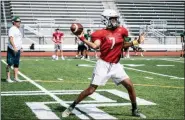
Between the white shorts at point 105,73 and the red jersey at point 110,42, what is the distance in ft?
0.25

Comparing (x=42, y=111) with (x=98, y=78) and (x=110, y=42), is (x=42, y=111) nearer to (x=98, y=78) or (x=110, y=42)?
(x=98, y=78)

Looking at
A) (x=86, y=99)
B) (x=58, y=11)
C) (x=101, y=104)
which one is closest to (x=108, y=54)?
(x=101, y=104)

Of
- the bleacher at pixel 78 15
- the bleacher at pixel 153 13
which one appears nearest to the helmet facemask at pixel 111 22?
the bleacher at pixel 78 15

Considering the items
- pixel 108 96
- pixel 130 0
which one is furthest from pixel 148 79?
pixel 130 0

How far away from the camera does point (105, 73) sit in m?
6.30

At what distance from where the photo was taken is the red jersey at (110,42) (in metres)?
6.24

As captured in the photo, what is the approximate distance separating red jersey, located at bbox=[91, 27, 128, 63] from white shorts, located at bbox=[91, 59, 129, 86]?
0.25 feet

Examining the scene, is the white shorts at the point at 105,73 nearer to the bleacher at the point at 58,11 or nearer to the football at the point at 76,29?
the football at the point at 76,29

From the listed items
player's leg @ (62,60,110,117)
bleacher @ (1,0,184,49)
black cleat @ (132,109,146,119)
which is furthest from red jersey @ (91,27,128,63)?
bleacher @ (1,0,184,49)

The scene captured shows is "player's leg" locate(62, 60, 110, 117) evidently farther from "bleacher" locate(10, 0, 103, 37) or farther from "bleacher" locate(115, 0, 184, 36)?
"bleacher" locate(115, 0, 184, 36)

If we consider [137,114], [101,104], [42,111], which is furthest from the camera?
[101,104]

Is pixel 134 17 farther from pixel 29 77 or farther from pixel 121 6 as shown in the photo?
pixel 29 77

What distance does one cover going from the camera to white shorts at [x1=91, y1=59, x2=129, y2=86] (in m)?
6.26

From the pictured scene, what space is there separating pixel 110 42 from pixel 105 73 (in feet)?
1.50
